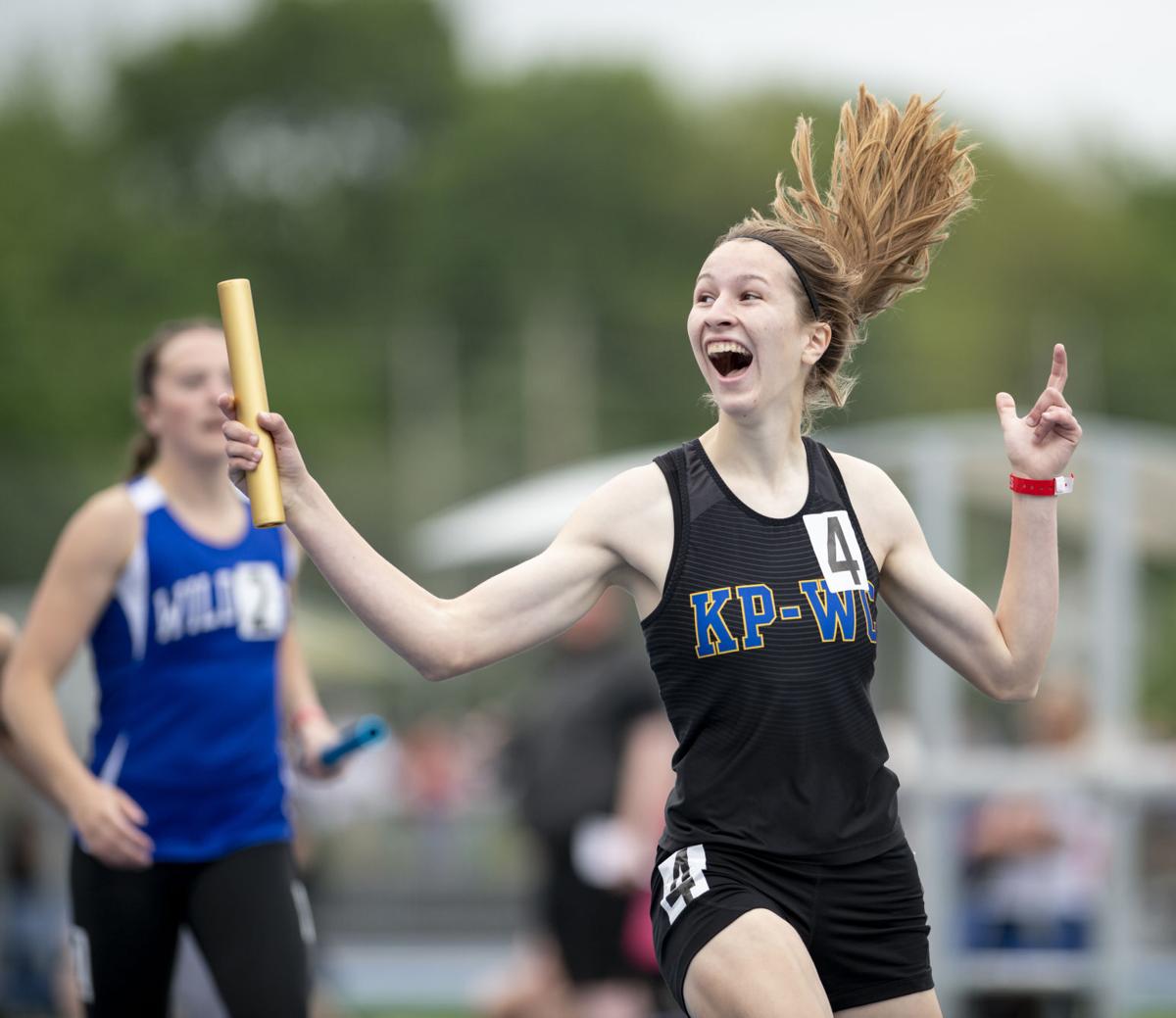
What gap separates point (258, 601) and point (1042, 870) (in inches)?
234

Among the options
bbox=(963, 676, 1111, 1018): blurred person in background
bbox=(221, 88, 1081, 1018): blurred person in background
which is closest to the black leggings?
bbox=(221, 88, 1081, 1018): blurred person in background

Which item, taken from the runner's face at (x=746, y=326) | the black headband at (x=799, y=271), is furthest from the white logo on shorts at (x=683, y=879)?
the black headband at (x=799, y=271)

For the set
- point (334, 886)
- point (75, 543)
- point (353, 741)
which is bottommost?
point (334, 886)

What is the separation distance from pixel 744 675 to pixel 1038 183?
220 ft

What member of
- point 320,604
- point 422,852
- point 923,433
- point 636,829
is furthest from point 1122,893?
point 320,604

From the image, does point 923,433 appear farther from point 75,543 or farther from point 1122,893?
point 75,543

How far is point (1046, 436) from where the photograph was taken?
4031 mm

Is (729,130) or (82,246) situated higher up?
(729,130)

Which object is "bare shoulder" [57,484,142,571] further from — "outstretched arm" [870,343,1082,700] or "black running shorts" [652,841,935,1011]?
"outstretched arm" [870,343,1082,700]

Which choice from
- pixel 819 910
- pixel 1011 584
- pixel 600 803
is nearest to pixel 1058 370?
pixel 1011 584

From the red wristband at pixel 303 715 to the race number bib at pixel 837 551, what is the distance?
2.09 meters

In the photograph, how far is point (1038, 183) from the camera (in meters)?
67.9

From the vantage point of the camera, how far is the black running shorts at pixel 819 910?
370 cm

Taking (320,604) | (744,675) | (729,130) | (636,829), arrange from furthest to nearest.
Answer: (729,130) → (320,604) → (636,829) → (744,675)
